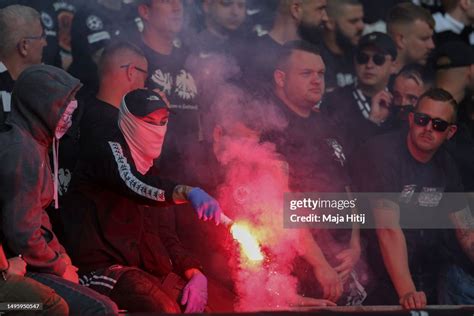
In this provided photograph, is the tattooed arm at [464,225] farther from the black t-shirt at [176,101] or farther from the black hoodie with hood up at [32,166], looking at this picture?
the black hoodie with hood up at [32,166]

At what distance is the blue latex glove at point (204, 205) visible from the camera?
5.06 metres

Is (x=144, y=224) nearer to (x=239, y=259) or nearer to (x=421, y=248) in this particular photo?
(x=239, y=259)

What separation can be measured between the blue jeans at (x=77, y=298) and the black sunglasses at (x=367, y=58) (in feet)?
7.58

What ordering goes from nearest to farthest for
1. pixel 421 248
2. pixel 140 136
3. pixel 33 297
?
pixel 33 297 → pixel 140 136 → pixel 421 248

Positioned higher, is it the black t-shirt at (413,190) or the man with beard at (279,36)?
the man with beard at (279,36)

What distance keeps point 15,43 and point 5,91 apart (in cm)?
30

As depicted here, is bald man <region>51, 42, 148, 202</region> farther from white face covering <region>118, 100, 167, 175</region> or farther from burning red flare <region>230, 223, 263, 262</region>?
burning red flare <region>230, 223, 263, 262</region>

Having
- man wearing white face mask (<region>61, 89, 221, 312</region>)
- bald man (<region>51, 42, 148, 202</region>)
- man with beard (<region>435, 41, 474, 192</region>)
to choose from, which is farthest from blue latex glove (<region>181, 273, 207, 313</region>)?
man with beard (<region>435, 41, 474, 192</region>)

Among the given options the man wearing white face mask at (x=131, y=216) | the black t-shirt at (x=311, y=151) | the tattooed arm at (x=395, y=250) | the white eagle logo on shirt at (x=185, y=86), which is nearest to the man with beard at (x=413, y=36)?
the black t-shirt at (x=311, y=151)

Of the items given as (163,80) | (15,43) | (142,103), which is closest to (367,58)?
(163,80)

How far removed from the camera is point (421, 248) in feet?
18.4

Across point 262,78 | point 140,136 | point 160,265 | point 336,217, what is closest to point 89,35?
point 140,136

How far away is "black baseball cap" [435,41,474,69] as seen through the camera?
5703mm

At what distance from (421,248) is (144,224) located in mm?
1803
